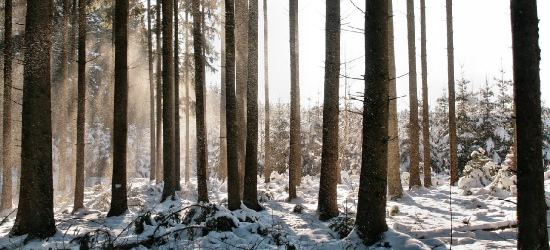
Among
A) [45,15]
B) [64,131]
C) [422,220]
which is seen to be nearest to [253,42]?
[45,15]

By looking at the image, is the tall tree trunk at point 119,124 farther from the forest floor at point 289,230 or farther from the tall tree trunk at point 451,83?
the tall tree trunk at point 451,83

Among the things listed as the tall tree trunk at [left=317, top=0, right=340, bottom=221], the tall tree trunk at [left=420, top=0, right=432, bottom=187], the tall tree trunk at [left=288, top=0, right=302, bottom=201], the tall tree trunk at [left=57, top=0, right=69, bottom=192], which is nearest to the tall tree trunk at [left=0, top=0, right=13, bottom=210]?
the tall tree trunk at [left=57, top=0, right=69, bottom=192]

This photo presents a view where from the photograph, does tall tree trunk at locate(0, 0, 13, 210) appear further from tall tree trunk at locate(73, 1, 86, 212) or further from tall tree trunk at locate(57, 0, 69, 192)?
tall tree trunk at locate(73, 1, 86, 212)

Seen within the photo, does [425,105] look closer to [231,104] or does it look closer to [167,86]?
[231,104]

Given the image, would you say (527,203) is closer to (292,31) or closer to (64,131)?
(292,31)

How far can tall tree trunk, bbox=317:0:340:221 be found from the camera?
789 cm

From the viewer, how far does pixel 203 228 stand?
571cm

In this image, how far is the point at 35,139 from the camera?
614 cm

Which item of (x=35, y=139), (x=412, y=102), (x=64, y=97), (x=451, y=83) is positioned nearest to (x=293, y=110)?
(x=412, y=102)

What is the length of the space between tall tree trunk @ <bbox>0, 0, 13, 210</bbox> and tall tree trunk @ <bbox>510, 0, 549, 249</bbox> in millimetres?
13055

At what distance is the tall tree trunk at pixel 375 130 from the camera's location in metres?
5.29

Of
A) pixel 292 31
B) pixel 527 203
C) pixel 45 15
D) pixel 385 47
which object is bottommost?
pixel 527 203

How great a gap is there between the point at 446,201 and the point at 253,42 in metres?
7.72

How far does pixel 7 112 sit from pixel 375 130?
12.2 m
